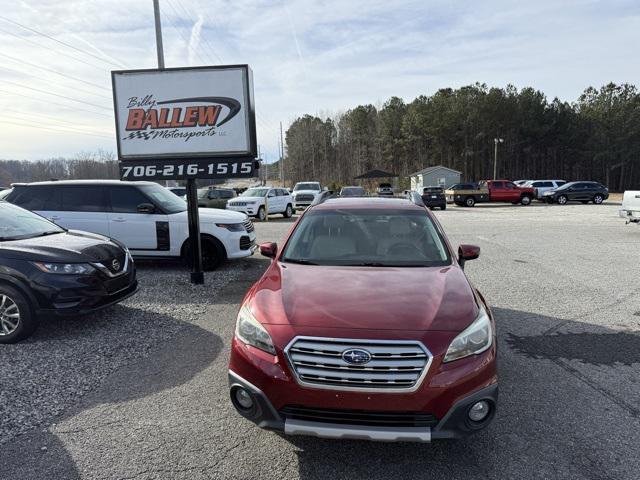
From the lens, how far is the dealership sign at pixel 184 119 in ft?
24.9

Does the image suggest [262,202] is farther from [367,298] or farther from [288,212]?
[367,298]

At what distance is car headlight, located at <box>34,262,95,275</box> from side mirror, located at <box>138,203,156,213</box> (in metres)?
3.68

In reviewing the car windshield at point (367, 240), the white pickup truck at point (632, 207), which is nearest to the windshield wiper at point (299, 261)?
the car windshield at point (367, 240)

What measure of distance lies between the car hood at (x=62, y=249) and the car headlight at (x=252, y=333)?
308 centimetres

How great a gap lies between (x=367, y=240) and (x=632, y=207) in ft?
43.0

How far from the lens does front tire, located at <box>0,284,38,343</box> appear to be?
492cm

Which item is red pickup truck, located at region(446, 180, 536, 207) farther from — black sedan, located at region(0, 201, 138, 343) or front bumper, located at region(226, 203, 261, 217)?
black sedan, located at region(0, 201, 138, 343)

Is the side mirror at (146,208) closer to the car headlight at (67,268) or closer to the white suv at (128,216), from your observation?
the white suv at (128,216)

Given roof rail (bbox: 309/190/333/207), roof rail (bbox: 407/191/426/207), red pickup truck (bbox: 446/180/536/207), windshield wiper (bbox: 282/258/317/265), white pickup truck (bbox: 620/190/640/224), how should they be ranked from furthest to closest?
red pickup truck (bbox: 446/180/536/207)
white pickup truck (bbox: 620/190/640/224)
roof rail (bbox: 309/190/333/207)
roof rail (bbox: 407/191/426/207)
windshield wiper (bbox: 282/258/317/265)

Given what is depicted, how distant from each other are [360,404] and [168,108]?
666 cm

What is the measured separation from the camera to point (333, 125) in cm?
9000

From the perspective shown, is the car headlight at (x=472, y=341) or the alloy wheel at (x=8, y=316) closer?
the car headlight at (x=472, y=341)

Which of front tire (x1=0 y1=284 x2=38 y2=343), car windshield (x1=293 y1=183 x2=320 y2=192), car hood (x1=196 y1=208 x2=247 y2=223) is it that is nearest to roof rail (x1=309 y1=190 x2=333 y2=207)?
front tire (x1=0 y1=284 x2=38 y2=343)

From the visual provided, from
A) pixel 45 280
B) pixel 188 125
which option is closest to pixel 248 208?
pixel 188 125
